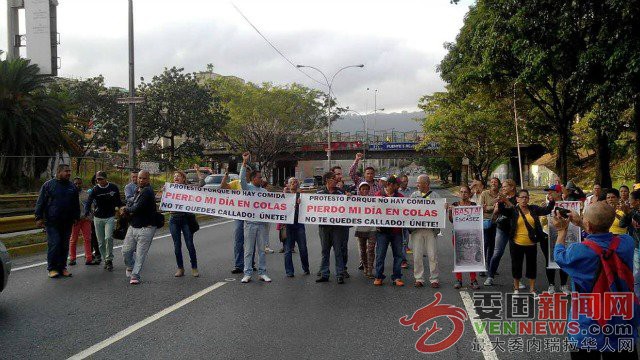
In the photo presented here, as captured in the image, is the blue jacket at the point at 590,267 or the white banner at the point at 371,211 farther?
the white banner at the point at 371,211

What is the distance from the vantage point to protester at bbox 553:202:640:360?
142 inches

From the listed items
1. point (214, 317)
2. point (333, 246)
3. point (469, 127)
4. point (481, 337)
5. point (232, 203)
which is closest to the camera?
point (481, 337)

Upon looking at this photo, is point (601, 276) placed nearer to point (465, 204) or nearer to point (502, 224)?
point (502, 224)

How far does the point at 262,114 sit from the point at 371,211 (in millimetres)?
44088

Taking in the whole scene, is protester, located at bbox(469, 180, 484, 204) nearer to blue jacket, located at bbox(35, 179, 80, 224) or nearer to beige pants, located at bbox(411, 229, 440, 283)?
beige pants, located at bbox(411, 229, 440, 283)

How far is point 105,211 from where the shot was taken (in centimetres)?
1024

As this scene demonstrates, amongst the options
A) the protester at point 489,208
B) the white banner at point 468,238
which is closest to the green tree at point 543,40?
the protester at point 489,208

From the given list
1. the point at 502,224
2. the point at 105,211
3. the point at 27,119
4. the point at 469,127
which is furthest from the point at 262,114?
the point at 502,224

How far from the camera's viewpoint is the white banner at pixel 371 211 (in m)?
8.96

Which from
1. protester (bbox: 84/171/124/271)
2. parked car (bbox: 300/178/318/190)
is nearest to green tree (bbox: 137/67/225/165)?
parked car (bbox: 300/178/318/190)

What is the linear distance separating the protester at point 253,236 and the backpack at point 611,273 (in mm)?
6027

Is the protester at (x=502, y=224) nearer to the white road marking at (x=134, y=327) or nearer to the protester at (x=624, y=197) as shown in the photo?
the protester at (x=624, y=197)

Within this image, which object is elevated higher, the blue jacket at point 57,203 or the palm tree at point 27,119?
the palm tree at point 27,119

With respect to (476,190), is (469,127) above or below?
above
